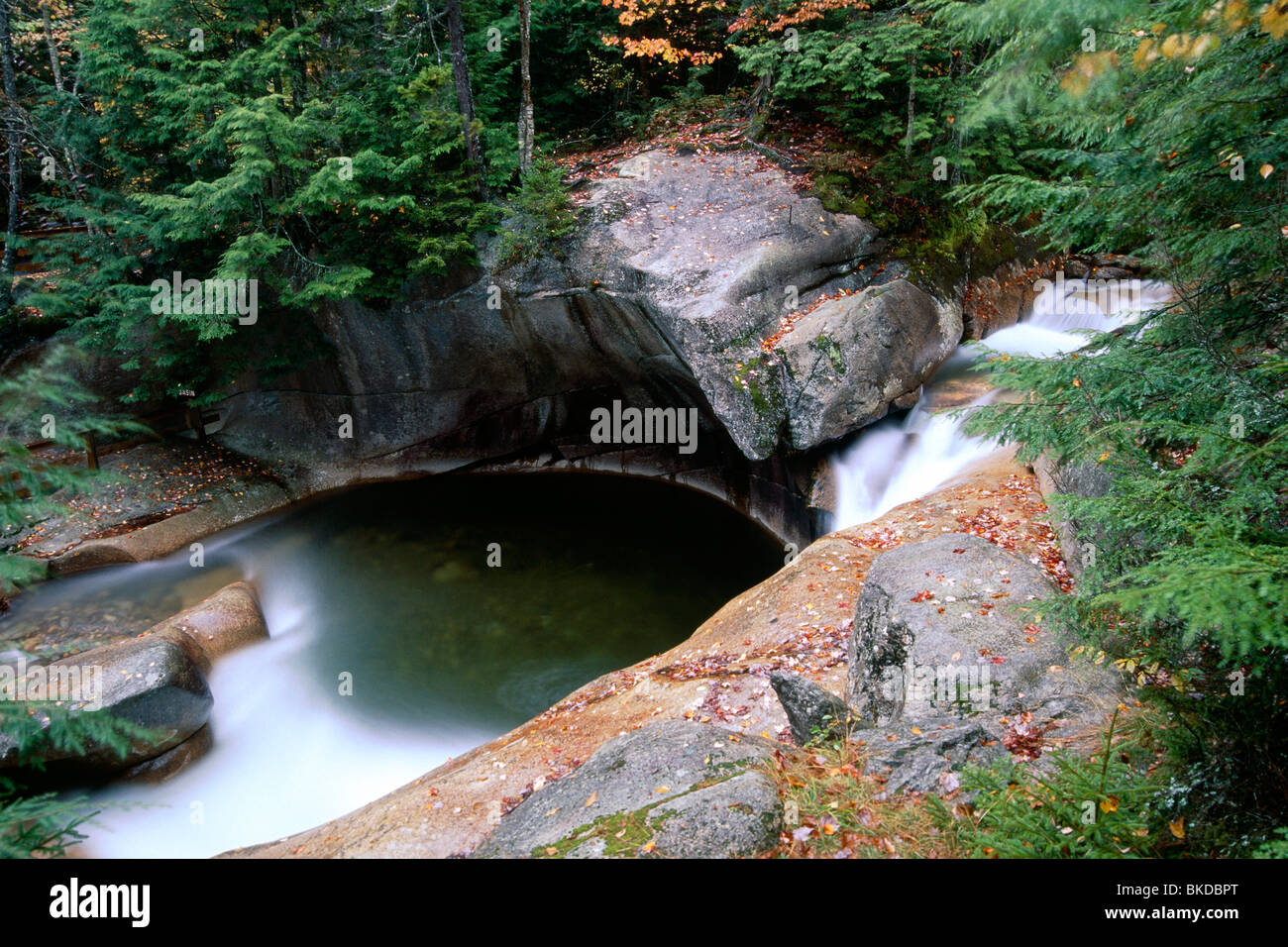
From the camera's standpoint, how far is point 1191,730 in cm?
399

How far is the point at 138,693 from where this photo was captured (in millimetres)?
9750

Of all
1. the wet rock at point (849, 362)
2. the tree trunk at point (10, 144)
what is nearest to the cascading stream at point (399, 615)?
the wet rock at point (849, 362)

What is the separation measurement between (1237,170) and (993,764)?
4.34m

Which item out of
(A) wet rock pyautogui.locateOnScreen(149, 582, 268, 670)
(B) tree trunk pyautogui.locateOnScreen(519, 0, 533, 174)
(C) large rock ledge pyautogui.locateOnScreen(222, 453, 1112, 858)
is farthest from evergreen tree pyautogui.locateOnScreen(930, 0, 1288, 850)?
(B) tree trunk pyautogui.locateOnScreen(519, 0, 533, 174)

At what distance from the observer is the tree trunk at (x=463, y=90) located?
14.8 m

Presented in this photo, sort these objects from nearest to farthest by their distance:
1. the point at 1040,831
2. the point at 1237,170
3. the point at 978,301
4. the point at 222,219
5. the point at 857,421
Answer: the point at 1040,831
the point at 1237,170
the point at 857,421
the point at 222,219
the point at 978,301

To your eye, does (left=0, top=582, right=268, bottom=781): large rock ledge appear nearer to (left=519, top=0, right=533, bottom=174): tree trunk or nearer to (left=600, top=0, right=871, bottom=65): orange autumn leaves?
(left=519, top=0, right=533, bottom=174): tree trunk

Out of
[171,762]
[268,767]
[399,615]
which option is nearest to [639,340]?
[399,615]

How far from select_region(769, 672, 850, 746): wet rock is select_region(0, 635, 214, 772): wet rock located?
811cm

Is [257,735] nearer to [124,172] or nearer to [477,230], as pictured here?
[477,230]

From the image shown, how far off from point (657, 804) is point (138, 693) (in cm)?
827

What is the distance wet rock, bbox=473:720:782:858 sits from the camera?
179 inches

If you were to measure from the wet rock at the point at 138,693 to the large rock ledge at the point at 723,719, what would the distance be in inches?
116
